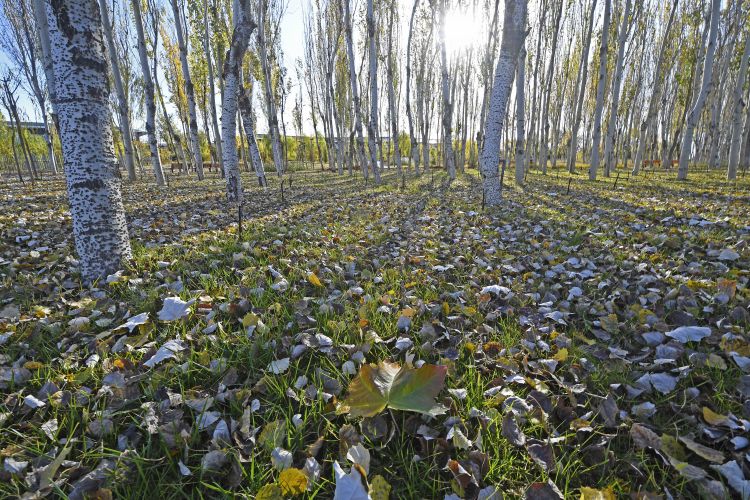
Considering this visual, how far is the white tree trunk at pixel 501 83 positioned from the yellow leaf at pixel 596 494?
604 cm

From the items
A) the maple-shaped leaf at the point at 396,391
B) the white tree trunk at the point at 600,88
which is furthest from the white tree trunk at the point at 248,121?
the white tree trunk at the point at 600,88

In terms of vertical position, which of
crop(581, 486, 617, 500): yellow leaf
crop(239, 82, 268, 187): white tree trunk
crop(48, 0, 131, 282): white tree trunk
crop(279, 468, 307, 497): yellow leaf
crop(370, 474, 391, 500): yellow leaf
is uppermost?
crop(239, 82, 268, 187): white tree trunk

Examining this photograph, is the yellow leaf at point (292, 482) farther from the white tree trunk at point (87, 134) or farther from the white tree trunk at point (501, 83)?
the white tree trunk at point (501, 83)

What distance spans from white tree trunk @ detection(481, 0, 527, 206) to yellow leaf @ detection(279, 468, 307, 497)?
6315 millimetres

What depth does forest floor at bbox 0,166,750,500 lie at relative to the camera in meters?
1.15

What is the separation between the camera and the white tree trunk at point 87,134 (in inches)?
97.3

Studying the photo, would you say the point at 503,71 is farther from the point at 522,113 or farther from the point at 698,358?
the point at 522,113

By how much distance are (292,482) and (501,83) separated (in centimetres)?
677

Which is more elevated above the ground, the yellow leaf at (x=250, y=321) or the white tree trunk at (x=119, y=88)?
the white tree trunk at (x=119, y=88)

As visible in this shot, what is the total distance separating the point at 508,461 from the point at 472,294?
1.41 meters

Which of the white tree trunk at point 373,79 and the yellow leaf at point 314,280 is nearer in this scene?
the yellow leaf at point 314,280

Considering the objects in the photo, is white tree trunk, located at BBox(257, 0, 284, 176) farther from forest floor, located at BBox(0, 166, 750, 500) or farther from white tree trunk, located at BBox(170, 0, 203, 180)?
forest floor, located at BBox(0, 166, 750, 500)

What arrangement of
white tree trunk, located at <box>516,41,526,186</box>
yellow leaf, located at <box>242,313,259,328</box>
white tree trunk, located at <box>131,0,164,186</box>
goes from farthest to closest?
1. white tree trunk, located at <box>516,41,526,186</box>
2. white tree trunk, located at <box>131,0,164,186</box>
3. yellow leaf, located at <box>242,313,259,328</box>

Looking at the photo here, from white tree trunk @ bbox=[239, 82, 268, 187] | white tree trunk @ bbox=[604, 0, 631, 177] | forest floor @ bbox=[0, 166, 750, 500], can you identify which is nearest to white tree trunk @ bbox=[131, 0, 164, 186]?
white tree trunk @ bbox=[239, 82, 268, 187]
